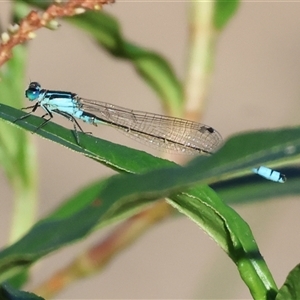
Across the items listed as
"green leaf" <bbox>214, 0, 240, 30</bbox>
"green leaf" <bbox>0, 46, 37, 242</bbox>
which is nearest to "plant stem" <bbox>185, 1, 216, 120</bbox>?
"green leaf" <bbox>214, 0, 240, 30</bbox>

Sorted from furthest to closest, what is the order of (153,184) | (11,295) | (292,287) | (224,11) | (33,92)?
(33,92) → (224,11) → (11,295) → (292,287) → (153,184)

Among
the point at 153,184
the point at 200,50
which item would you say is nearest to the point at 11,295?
the point at 153,184

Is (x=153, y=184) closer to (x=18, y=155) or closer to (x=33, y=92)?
(x=18, y=155)

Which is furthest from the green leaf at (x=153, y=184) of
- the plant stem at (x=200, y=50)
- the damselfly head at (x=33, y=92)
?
the damselfly head at (x=33, y=92)

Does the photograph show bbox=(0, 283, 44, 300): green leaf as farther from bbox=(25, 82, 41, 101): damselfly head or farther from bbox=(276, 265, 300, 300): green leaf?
bbox=(25, 82, 41, 101): damselfly head

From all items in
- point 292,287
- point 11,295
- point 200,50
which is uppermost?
point 200,50

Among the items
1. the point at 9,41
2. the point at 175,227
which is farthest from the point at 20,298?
the point at 175,227
